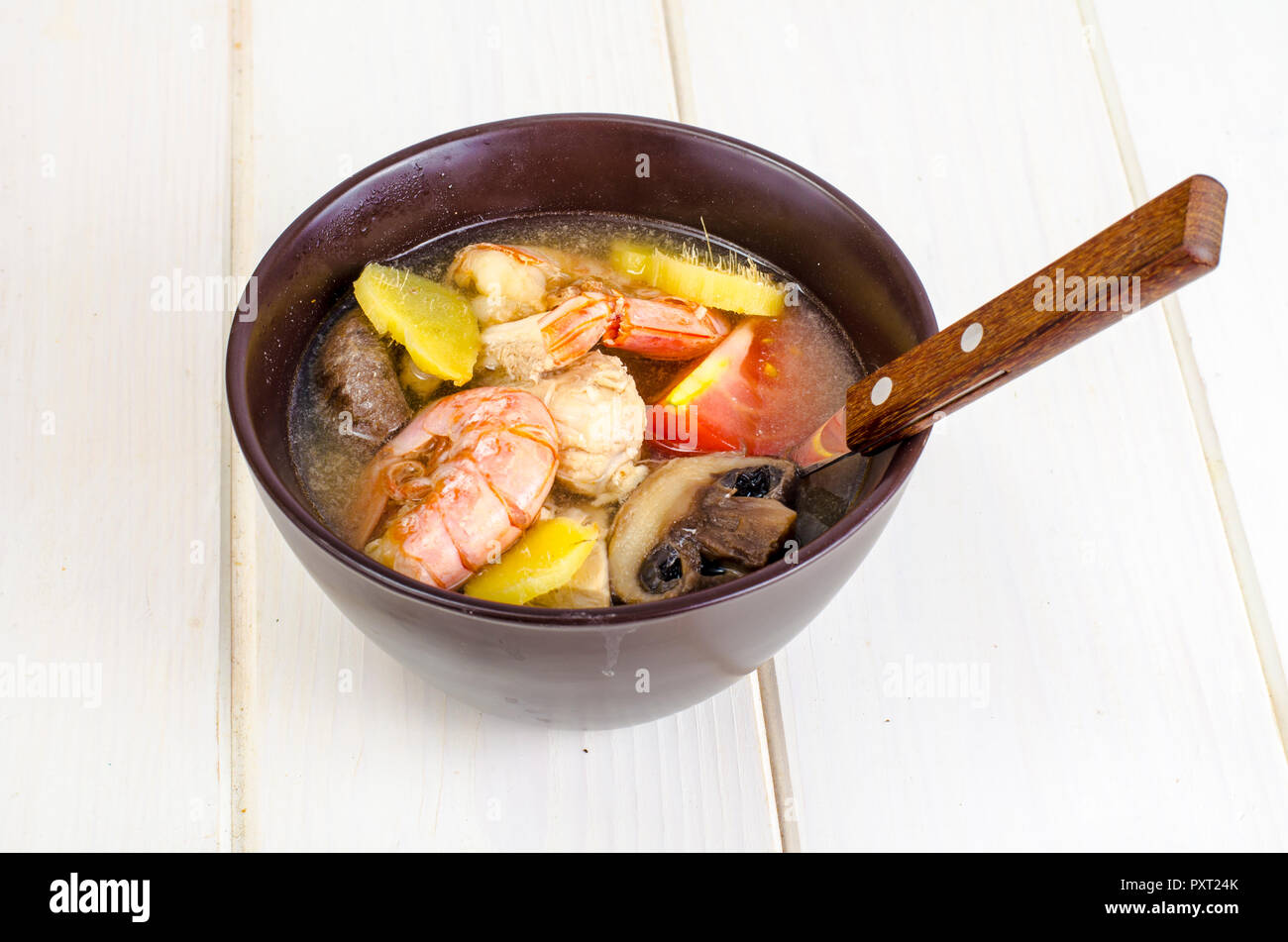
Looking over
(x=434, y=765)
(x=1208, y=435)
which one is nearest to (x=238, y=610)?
(x=434, y=765)

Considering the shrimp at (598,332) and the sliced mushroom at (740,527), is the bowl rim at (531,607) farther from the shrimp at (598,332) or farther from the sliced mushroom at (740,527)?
the shrimp at (598,332)

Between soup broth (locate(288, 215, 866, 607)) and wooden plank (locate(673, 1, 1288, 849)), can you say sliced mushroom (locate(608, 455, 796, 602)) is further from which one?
wooden plank (locate(673, 1, 1288, 849))

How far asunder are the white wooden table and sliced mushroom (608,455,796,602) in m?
0.31

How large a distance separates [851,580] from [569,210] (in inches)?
25.1

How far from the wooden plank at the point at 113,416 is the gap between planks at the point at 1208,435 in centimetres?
140

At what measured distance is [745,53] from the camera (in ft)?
7.31

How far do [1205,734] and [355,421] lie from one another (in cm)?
117

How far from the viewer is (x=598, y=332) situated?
1.56 metres

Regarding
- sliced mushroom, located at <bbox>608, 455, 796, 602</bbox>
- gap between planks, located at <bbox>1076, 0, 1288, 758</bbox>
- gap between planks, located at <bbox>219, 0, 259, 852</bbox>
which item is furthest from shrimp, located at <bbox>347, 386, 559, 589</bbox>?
gap between planks, located at <bbox>1076, 0, 1288, 758</bbox>

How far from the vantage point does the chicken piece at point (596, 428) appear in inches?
56.3

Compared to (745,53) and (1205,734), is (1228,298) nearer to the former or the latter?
(1205,734)

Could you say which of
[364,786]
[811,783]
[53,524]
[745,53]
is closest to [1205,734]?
[811,783]

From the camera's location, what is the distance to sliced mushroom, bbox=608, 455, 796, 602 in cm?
138

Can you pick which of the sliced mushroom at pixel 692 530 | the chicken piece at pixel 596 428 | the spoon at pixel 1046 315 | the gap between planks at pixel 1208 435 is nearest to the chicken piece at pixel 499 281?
the chicken piece at pixel 596 428
